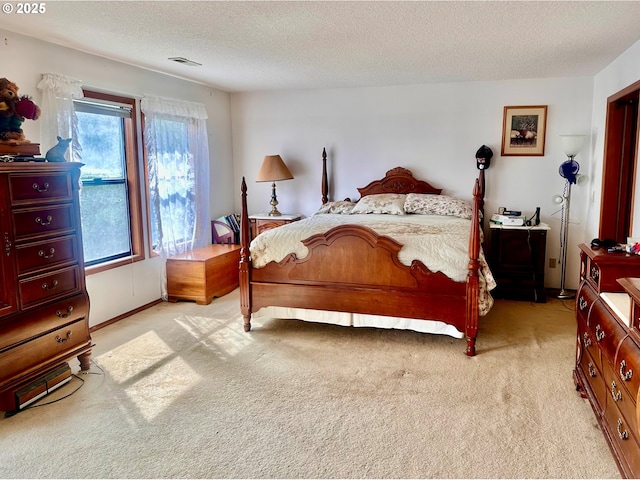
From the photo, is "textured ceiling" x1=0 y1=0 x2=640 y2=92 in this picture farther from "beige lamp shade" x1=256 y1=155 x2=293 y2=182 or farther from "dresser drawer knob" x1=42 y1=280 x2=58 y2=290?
"dresser drawer knob" x1=42 y1=280 x2=58 y2=290

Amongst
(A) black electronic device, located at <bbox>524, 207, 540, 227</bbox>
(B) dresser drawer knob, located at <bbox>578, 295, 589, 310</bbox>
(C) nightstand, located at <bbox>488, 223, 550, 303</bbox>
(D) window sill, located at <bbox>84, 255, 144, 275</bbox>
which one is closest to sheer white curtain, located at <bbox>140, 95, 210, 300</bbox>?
(D) window sill, located at <bbox>84, 255, 144, 275</bbox>

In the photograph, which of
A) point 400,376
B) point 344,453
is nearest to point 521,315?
point 400,376

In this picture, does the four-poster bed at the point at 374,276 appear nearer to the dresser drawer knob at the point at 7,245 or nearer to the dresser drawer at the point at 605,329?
A: the dresser drawer at the point at 605,329

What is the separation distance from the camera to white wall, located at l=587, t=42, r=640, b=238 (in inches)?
134

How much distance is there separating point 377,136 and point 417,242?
88.4 inches

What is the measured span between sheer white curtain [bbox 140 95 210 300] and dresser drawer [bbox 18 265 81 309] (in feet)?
5.27

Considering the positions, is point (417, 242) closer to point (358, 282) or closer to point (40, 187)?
point (358, 282)

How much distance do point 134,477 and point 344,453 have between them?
36.7 inches

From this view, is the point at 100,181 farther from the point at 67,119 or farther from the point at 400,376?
the point at 400,376

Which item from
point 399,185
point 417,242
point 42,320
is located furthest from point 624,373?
point 399,185

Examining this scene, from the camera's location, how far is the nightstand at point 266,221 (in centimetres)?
541

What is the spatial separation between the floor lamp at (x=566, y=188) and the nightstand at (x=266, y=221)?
2.86 m

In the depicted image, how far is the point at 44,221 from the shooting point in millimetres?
2709

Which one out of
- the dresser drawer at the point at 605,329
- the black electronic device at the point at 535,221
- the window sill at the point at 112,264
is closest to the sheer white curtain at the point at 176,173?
the window sill at the point at 112,264
